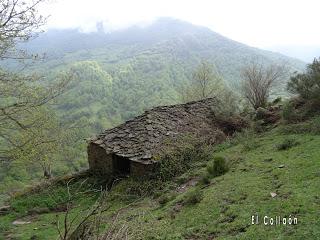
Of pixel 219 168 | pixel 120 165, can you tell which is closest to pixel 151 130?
pixel 120 165

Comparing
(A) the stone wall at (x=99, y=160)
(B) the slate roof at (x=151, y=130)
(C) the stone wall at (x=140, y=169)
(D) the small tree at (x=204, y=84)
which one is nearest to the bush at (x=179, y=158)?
(C) the stone wall at (x=140, y=169)

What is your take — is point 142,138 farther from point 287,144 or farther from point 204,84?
point 204,84

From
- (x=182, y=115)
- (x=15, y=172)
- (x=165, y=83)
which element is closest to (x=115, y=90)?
(x=165, y=83)

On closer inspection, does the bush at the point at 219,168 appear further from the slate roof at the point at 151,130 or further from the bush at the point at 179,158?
the slate roof at the point at 151,130

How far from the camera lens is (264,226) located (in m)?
6.64

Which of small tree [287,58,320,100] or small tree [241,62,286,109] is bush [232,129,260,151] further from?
small tree [241,62,286,109]

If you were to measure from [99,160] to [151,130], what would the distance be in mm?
2980

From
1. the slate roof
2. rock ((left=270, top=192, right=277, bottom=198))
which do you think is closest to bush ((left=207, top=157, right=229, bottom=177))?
the slate roof

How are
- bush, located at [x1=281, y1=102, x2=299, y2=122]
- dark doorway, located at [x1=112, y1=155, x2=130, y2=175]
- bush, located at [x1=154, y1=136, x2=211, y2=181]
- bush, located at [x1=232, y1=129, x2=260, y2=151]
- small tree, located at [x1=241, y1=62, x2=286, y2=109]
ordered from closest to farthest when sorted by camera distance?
1. bush, located at [x1=232, y1=129, x2=260, y2=151]
2. bush, located at [x1=154, y1=136, x2=211, y2=181]
3. bush, located at [x1=281, y1=102, x2=299, y2=122]
4. dark doorway, located at [x1=112, y1=155, x2=130, y2=175]
5. small tree, located at [x1=241, y1=62, x2=286, y2=109]

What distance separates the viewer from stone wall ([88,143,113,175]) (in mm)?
16938

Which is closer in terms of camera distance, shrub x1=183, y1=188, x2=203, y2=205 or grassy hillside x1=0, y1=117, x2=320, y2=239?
grassy hillside x1=0, y1=117, x2=320, y2=239

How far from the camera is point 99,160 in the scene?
1756 cm

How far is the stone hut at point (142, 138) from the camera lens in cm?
1559

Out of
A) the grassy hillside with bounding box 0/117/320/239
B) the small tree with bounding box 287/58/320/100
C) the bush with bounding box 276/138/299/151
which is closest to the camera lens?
the grassy hillside with bounding box 0/117/320/239
